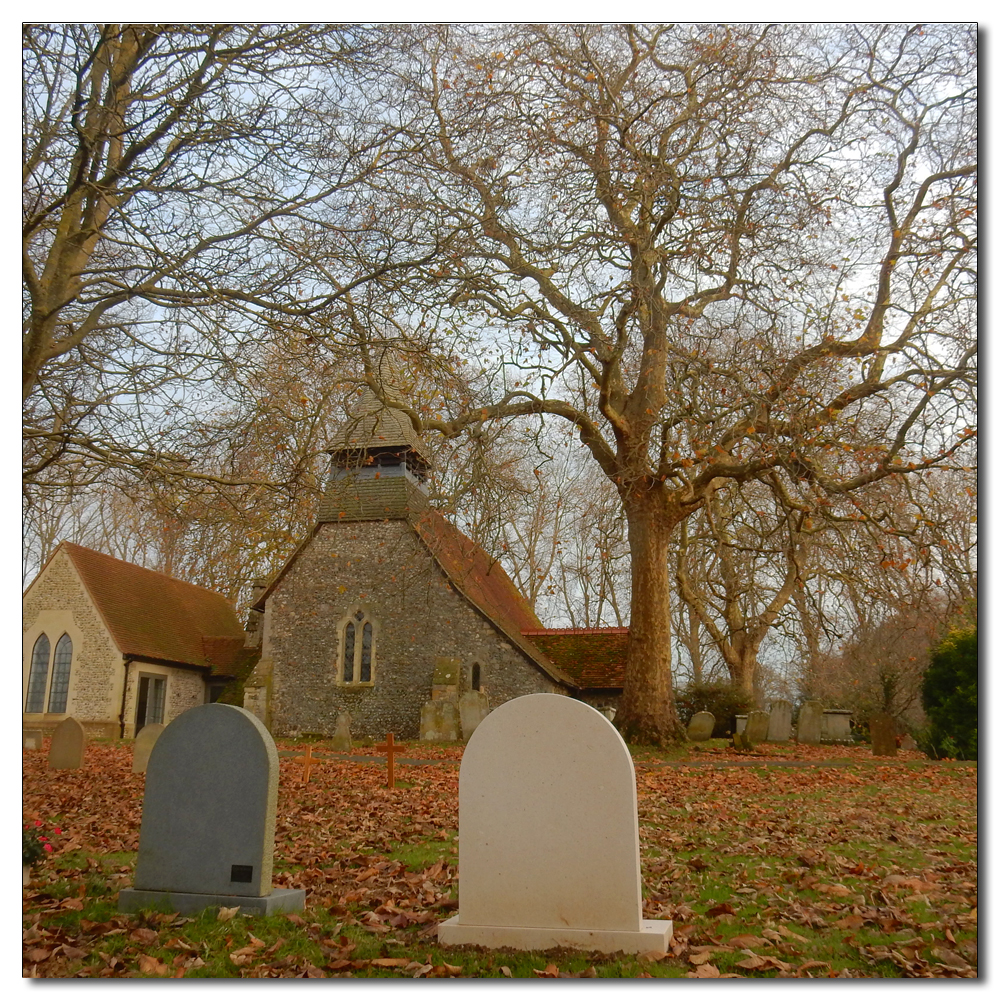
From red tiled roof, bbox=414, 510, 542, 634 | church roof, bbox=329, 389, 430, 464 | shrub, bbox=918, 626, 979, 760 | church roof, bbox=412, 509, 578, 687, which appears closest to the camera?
church roof, bbox=329, 389, 430, 464

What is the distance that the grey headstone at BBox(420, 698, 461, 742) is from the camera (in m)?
15.0

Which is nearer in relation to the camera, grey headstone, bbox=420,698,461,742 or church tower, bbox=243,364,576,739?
grey headstone, bbox=420,698,461,742

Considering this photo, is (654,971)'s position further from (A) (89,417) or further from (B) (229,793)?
(A) (89,417)

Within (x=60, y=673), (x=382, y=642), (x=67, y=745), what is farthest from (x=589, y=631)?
(x=60, y=673)

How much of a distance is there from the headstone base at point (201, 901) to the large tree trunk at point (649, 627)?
7992mm

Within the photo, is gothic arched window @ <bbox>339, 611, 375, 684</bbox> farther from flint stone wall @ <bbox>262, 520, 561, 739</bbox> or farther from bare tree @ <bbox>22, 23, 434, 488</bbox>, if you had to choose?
bare tree @ <bbox>22, 23, 434, 488</bbox>

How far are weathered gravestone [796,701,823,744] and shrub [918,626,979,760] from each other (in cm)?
392

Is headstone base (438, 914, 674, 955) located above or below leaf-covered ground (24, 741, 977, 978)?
above

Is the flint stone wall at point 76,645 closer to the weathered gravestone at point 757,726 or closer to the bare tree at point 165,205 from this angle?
the bare tree at point 165,205

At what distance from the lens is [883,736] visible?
11914 mm

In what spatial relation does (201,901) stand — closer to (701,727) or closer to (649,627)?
(649,627)

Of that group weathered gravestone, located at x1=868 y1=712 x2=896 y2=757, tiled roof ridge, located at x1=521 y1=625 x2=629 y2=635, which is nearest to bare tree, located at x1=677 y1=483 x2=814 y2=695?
tiled roof ridge, located at x1=521 y1=625 x2=629 y2=635

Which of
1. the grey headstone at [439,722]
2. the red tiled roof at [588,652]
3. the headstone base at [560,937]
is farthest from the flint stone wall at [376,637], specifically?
the headstone base at [560,937]

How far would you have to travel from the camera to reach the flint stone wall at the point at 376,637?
54.5ft
